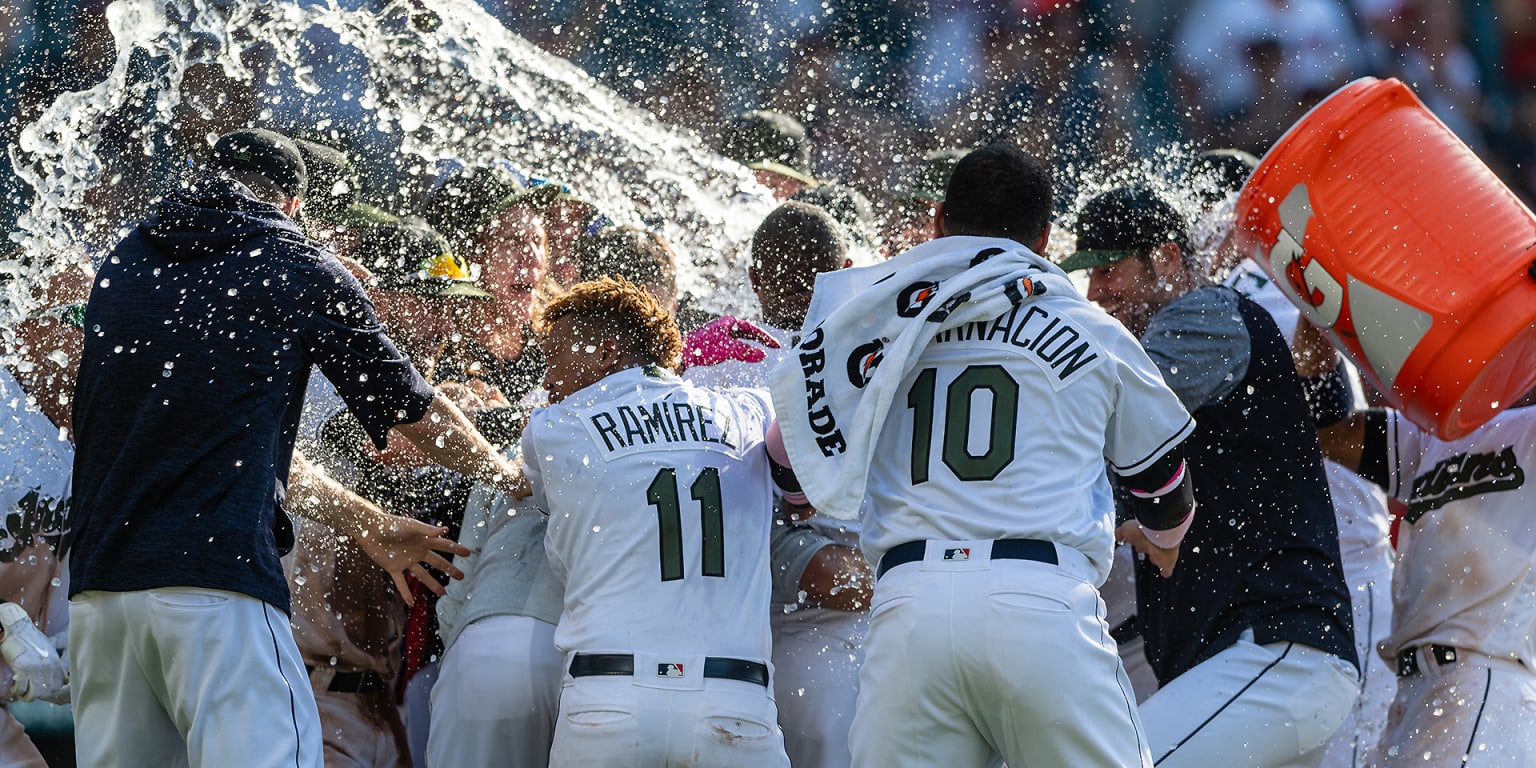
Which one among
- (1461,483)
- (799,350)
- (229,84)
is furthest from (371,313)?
(229,84)

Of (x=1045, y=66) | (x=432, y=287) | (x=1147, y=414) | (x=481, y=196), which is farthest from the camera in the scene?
(x=1045, y=66)

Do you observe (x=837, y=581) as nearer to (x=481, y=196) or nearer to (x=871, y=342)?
(x=871, y=342)

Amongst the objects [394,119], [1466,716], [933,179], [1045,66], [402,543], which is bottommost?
[1466,716]

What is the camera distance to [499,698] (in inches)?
182

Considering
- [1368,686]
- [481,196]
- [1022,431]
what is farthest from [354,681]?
[1368,686]

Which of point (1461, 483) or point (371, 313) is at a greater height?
point (371, 313)

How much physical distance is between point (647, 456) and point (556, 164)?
3811 millimetres

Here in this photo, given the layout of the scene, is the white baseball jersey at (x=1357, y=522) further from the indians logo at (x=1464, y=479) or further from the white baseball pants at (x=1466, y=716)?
the white baseball pants at (x=1466, y=716)

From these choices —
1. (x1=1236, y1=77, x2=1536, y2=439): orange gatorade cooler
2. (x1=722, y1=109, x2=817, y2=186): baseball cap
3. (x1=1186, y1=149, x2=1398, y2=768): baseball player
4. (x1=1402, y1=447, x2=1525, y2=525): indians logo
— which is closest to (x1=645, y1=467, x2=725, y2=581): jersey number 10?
(x1=1236, y1=77, x2=1536, y2=439): orange gatorade cooler

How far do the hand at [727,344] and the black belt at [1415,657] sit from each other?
2.23 meters

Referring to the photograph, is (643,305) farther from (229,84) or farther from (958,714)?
(229,84)

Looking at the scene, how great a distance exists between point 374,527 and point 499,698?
24.4 inches

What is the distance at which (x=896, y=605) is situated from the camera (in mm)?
3723

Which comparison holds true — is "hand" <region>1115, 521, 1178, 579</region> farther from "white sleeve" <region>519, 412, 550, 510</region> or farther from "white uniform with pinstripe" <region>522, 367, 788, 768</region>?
"white sleeve" <region>519, 412, 550, 510</region>
